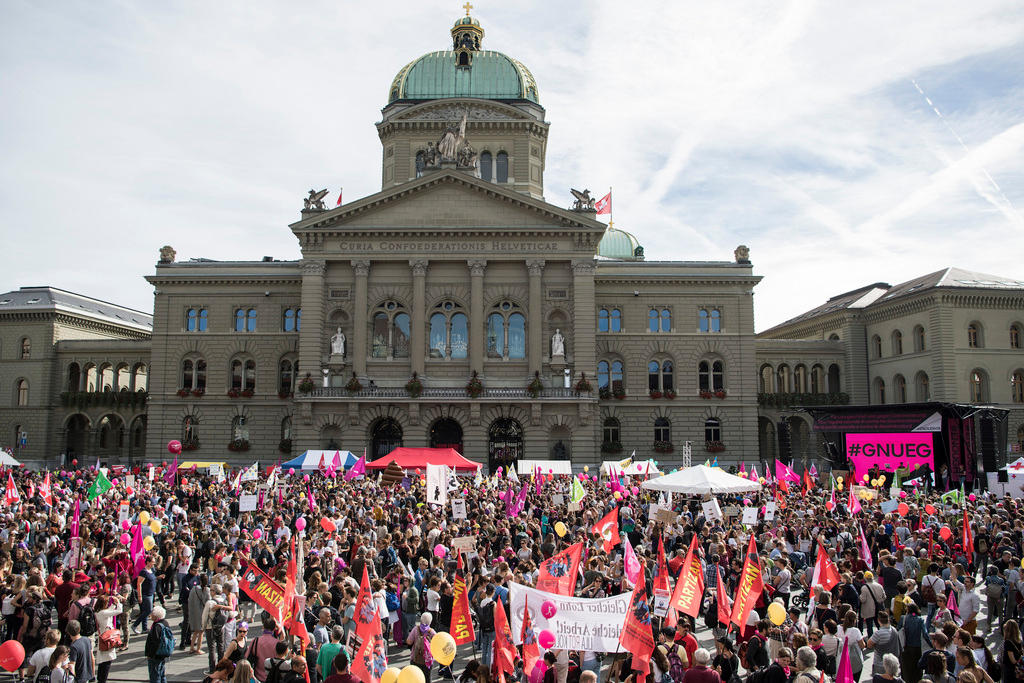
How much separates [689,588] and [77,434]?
6311 cm

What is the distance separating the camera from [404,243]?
170ft

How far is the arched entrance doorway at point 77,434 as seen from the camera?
65.2m

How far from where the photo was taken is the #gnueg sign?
11.8 metres

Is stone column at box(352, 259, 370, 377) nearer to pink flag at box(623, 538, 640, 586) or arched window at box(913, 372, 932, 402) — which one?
pink flag at box(623, 538, 640, 586)

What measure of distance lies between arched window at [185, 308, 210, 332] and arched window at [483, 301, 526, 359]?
19933 millimetres

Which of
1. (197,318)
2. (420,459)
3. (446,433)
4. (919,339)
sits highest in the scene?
(197,318)

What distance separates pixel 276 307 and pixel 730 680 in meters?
49.5

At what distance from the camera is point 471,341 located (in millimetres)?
50969

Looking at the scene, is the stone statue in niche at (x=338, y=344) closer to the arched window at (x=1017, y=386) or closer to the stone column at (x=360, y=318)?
the stone column at (x=360, y=318)

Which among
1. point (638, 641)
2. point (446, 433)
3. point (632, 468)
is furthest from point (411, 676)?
point (446, 433)

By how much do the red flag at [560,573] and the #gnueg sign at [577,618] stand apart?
1.89m

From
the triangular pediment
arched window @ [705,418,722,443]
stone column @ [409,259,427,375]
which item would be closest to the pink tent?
stone column @ [409,259,427,375]

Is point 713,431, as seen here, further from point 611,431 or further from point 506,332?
point 506,332

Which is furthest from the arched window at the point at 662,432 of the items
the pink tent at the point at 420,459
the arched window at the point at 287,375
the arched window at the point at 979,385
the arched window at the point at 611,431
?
the arched window at the point at 287,375
